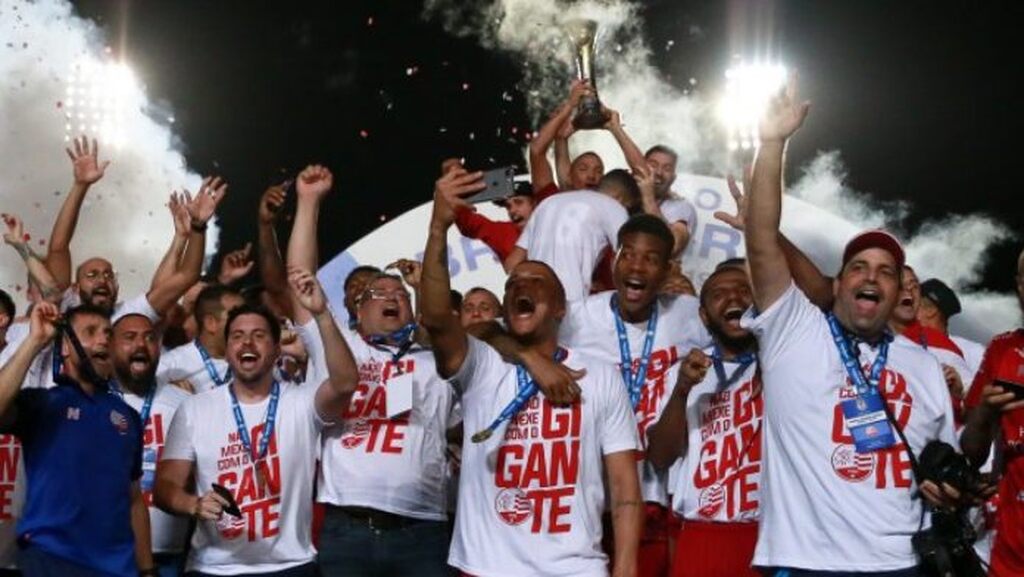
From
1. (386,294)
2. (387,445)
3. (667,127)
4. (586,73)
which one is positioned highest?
(667,127)

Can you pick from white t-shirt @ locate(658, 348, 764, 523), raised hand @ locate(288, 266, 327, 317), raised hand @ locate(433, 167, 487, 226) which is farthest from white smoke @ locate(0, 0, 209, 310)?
raised hand @ locate(433, 167, 487, 226)

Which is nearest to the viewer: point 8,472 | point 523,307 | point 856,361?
point 856,361

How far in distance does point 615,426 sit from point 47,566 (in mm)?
1947

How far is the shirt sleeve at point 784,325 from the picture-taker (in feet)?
15.0

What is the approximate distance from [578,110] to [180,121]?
2759mm

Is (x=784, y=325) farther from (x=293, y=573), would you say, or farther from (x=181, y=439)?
(x=181, y=439)

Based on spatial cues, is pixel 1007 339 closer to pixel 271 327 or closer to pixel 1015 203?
pixel 271 327

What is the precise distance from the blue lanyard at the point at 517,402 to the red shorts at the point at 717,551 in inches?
31.5

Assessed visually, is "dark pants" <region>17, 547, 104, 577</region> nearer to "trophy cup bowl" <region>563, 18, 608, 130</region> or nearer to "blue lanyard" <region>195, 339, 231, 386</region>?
"blue lanyard" <region>195, 339, 231, 386</region>

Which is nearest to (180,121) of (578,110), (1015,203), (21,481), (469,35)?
(469,35)

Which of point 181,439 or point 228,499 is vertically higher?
point 181,439

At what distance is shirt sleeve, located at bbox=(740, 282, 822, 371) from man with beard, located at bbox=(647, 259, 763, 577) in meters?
0.52

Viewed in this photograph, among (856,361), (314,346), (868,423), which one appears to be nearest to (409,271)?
(314,346)

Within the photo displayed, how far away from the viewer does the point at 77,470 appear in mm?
5445
